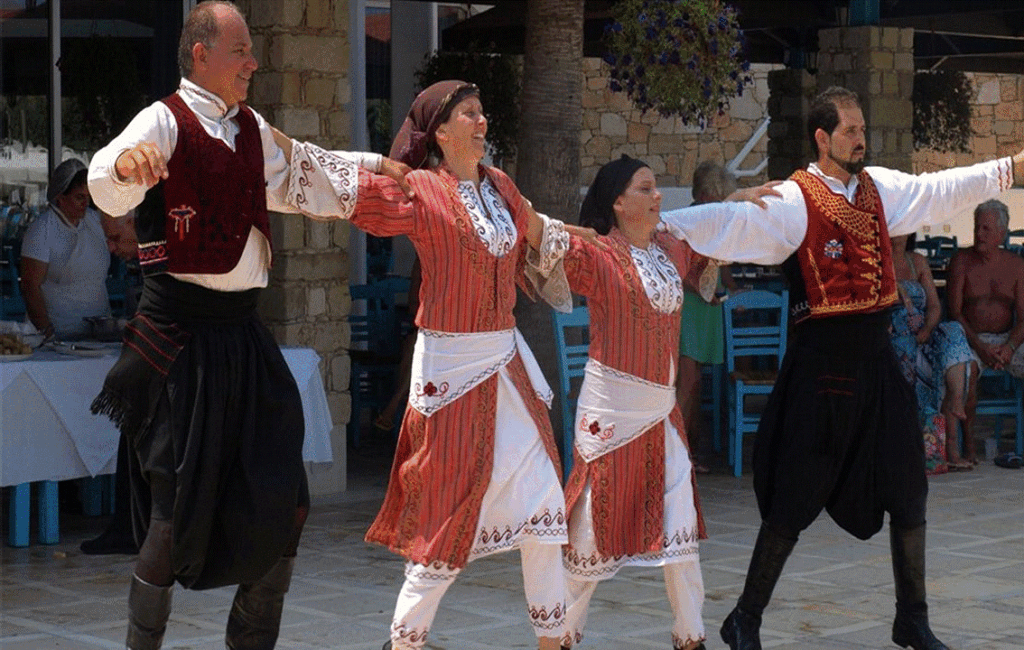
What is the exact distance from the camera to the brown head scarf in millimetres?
4703

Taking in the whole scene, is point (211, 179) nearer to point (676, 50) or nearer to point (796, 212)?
point (796, 212)

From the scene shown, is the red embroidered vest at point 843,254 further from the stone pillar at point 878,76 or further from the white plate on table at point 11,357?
the stone pillar at point 878,76

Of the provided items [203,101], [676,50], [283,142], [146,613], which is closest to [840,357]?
[283,142]

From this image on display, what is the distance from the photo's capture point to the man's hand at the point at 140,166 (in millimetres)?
3922

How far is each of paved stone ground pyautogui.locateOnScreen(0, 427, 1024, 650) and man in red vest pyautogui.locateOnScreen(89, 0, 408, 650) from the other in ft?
3.95

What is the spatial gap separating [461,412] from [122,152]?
1.19 metres

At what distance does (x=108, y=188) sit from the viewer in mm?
3998

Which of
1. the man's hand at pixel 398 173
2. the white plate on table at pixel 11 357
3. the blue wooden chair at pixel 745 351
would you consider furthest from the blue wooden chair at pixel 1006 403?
the man's hand at pixel 398 173

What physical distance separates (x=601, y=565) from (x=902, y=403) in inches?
40.4

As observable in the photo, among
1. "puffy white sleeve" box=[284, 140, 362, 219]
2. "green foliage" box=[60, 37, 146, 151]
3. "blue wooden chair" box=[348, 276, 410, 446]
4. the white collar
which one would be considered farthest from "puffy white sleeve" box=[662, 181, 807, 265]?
"green foliage" box=[60, 37, 146, 151]

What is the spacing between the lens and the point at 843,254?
511cm

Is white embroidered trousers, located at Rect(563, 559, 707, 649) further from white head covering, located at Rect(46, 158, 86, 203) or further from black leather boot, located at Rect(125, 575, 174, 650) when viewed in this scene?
white head covering, located at Rect(46, 158, 86, 203)

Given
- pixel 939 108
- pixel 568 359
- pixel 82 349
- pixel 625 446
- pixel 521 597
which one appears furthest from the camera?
pixel 939 108

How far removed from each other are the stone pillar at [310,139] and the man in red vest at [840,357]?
10.5ft
